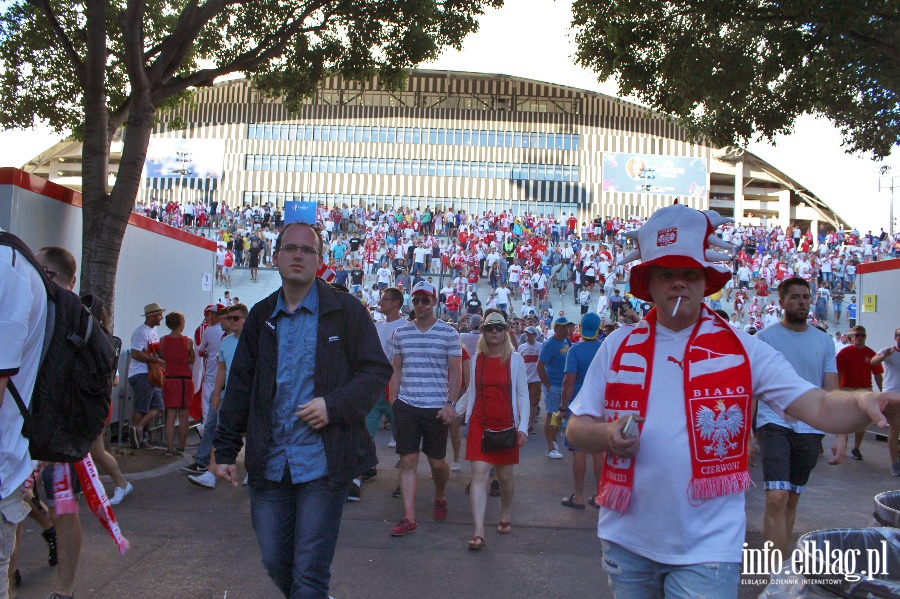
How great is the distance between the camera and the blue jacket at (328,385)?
331 centimetres

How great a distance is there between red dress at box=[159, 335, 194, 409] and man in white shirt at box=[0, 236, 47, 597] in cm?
722

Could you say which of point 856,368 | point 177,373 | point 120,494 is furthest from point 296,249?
point 856,368

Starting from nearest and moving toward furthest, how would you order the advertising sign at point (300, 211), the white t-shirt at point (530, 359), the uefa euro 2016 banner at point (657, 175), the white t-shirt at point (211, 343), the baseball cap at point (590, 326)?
the baseball cap at point (590, 326) → the white t-shirt at point (211, 343) → the white t-shirt at point (530, 359) → the advertising sign at point (300, 211) → the uefa euro 2016 banner at point (657, 175)

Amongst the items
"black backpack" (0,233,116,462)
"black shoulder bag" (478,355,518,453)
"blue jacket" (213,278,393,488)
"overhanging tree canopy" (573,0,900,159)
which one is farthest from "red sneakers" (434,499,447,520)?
"overhanging tree canopy" (573,0,900,159)

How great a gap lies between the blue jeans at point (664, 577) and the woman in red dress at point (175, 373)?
808 cm

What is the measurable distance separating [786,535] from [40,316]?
14.8 feet

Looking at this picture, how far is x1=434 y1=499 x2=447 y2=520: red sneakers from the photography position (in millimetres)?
6871

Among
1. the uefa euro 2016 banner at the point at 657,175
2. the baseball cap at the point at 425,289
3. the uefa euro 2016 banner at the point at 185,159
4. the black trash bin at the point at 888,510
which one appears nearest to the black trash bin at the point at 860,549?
the black trash bin at the point at 888,510

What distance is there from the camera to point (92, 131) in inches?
349

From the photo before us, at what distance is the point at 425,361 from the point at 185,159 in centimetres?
6200

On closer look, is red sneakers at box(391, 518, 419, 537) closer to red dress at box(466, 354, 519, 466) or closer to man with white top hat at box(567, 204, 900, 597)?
red dress at box(466, 354, 519, 466)

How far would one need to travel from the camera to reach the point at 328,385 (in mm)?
3385

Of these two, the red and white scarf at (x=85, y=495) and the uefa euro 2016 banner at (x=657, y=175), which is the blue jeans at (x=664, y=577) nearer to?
the red and white scarf at (x=85, y=495)

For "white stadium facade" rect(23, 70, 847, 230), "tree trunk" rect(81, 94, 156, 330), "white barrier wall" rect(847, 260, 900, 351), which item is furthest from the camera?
"white stadium facade" rect(23, 70, 847, 230)
